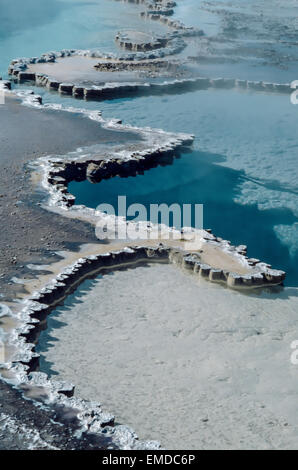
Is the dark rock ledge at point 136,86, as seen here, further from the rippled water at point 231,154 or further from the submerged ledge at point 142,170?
the submerged ledge at point 142,170

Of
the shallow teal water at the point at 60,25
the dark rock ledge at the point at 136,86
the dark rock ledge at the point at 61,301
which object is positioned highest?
the shallow teal water at the point at 60,25

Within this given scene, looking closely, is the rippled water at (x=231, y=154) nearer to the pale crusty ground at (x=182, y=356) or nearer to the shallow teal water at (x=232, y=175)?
the shallow teal water at (x=232, y=175)

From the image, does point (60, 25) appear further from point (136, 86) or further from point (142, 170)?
point (142, 170)

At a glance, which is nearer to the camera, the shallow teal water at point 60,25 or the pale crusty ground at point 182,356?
the pale crusty ground at point 182,356

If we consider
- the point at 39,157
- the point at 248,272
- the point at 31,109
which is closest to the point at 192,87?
the point at 31,109

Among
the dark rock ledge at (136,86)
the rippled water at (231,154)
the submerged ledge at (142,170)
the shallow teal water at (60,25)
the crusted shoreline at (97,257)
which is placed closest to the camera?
the crusted shoreline at (97,257)

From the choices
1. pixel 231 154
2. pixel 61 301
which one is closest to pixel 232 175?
pixel 231 154

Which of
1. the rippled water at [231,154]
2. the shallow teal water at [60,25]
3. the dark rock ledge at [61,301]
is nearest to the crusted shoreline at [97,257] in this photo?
the dark rock ledge at [61,301]

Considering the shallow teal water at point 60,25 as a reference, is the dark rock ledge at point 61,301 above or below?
below

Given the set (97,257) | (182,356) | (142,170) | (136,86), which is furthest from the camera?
(136,86)

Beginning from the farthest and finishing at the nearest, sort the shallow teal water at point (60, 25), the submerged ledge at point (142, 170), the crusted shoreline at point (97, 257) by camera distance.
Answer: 1. the shallow teal water at point (60, 25)
2. the submerged ledge at point (142, 170)
3. the crusted shoreline at point (97, 257)

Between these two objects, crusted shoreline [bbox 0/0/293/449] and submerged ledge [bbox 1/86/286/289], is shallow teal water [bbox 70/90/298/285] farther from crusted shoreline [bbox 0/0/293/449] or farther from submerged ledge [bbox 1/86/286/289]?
crusted shoreline [bbox 0/0/293/449]
